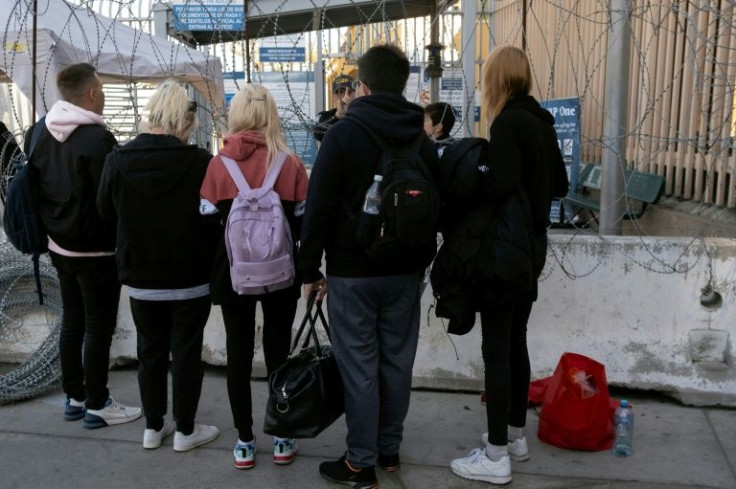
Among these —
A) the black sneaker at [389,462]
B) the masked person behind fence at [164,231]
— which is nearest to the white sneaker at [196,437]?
the masked person behind fence at [164,231]

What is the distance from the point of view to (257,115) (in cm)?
311

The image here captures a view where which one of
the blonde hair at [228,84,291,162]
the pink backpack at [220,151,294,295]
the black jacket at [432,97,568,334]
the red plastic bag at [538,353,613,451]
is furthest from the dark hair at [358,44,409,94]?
the red plastic bag at [538,353,613,451]

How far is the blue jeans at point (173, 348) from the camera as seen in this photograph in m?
3.33

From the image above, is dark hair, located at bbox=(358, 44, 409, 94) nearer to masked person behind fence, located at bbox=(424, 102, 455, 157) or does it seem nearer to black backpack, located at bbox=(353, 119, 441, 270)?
black backpack, located at bbox=(353, 119, 441, 270)

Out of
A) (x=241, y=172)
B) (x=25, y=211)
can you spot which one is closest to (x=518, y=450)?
(x=241, y=172)

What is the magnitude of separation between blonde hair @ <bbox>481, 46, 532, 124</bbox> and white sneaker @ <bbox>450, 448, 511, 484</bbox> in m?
1.51

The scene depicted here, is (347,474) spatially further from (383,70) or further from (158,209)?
(383,70)

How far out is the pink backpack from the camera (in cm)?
295

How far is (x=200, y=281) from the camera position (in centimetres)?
332

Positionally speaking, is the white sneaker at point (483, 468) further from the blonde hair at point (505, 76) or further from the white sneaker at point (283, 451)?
the blonde hair at point (505, 76)

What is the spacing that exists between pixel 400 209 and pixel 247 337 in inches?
40.1

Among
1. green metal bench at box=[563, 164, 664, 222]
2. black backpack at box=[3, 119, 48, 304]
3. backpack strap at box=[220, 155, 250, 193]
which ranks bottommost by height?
green metal bench at box=[563, 164, 664, 222]

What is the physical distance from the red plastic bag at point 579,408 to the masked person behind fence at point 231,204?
1355 mm

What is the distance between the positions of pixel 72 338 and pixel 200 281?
93 cm
